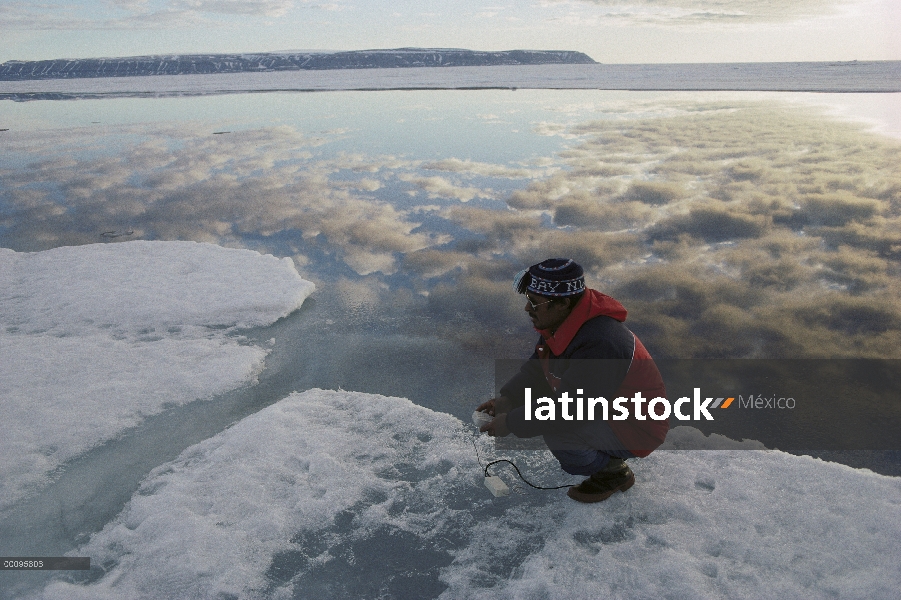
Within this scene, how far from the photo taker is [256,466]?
2799 mm

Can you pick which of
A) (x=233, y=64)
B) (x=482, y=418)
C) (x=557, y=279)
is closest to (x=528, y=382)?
(x=482, y=418)

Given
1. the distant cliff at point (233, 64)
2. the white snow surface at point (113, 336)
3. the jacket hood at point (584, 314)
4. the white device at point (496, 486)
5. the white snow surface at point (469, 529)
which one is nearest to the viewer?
the white snow surface at point (469, 529)

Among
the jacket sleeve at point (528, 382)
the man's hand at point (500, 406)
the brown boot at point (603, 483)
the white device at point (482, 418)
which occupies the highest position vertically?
the jacket sleeve at point (528, 382)

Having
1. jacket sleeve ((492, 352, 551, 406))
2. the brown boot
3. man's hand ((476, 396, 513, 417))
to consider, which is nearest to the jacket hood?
jacket sleeve ((492, 352, 551, 406))

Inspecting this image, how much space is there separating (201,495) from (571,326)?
185 centimetres

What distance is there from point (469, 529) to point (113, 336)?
330 centimetres

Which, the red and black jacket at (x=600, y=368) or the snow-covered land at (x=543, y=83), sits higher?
the snow-covered land at (x=543, y=83)

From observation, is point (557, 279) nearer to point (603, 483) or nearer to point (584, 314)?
point (584, 314)

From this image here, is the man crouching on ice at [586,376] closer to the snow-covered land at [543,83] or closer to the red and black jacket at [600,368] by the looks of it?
the red and black jacket at [600,368]

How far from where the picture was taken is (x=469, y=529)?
2.45m

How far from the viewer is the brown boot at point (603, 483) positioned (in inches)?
98.7

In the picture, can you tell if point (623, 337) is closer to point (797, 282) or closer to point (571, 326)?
point (571, 326)

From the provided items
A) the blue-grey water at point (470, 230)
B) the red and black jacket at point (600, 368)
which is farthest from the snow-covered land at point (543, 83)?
the red and black jacket at point (600, 368)

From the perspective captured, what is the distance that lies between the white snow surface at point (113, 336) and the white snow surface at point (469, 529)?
70 centimetres
